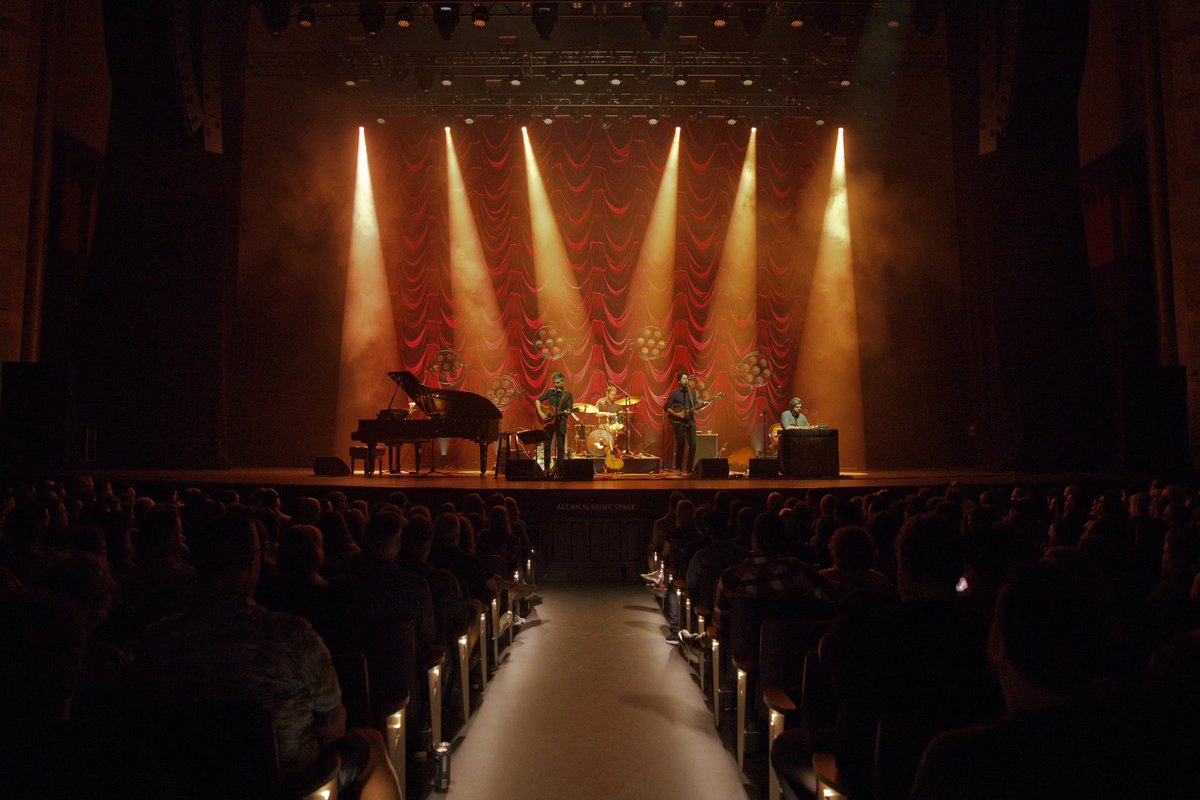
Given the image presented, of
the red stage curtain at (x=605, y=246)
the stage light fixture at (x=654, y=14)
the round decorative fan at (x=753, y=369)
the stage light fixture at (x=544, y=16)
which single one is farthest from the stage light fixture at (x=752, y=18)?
the round decorative fan at (x=753, y=369)

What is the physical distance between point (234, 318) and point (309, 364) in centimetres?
143

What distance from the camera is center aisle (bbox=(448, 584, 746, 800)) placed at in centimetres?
367

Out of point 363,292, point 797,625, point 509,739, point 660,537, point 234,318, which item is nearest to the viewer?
point 797,625

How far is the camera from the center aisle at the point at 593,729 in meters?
3.67

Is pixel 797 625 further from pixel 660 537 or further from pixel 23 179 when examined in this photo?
pixel 23 179

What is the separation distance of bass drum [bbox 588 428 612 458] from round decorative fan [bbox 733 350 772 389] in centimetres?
255

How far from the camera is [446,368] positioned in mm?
15117

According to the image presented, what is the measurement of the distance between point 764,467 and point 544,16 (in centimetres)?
660

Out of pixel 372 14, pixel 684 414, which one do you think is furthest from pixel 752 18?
pixel 684 414

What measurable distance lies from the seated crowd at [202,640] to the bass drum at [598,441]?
985 centimetres

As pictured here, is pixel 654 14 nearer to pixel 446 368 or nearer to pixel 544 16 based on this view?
pixel 544 16

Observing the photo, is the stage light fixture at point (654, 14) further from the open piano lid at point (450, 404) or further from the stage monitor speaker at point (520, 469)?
the stage monitor speaker at point (520, 469)

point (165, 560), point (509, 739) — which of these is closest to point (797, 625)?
point (509, 739)

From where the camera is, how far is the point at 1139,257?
472 inches
